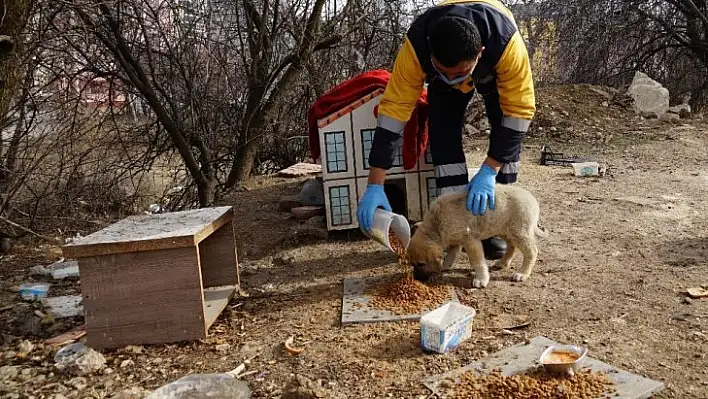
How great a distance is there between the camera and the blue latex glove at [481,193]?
11.6 ft

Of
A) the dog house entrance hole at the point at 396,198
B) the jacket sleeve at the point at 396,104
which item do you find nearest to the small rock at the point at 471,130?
the dog house entrance hole at the point at 396,198

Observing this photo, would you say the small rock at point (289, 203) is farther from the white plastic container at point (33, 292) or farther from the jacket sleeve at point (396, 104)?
the white plastic container at point (33, 292)

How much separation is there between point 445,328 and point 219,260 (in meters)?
1.73

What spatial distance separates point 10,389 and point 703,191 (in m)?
5.84

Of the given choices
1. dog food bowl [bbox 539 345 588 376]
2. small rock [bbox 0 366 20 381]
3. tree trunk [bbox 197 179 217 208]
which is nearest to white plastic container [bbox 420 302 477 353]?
dog food bowl [bbox 539 345 588 376]

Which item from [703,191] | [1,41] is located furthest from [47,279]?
[703,191]

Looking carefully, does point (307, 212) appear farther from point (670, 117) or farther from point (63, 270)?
point (670, 117)

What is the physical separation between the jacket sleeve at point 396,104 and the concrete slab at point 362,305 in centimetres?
77

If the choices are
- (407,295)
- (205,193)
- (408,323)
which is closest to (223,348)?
(408,323)

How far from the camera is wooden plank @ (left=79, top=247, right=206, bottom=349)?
10.1ft

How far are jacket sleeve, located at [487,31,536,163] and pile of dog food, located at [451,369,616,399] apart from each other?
1518 mm

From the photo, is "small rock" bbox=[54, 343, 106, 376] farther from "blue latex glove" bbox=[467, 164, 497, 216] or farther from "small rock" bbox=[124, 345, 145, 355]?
"blue latex glove" bbox=[467, 164, 497, 216]

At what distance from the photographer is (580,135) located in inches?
364

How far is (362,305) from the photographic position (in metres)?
3.50
